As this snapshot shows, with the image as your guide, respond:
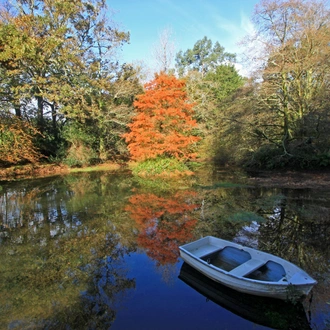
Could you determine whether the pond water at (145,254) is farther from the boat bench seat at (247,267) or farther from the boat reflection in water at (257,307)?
the boat bench seat at (247,267)

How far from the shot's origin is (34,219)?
9711 mm

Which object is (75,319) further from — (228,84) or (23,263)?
(228,84)

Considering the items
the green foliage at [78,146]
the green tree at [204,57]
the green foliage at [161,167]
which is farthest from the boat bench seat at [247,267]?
the green tree at [204,57]

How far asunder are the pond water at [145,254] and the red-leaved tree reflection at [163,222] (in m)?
0.03

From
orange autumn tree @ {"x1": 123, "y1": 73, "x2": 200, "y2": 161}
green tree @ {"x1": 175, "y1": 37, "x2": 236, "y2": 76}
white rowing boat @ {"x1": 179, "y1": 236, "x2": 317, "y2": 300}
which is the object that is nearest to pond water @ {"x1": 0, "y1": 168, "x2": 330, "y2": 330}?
white rowing boat @ {"x1": 179, "y1": 236, "x2": 317, "y2": 300}

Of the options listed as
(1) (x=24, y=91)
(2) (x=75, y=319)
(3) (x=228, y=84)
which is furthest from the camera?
(3) (x=228, y=84)

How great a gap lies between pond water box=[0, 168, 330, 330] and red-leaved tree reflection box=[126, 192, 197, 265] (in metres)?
0.03

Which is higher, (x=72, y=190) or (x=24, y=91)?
(x=24, y=91)

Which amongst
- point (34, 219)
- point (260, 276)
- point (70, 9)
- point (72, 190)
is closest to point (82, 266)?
point (260, 276)

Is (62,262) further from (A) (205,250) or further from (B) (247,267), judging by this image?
(B) (247,267)

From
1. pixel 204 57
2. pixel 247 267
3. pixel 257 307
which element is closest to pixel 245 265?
pixel 247 267

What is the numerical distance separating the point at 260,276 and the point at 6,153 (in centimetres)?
1806

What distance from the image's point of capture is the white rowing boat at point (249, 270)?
14.1ft

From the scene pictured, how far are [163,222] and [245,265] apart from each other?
4070mm
